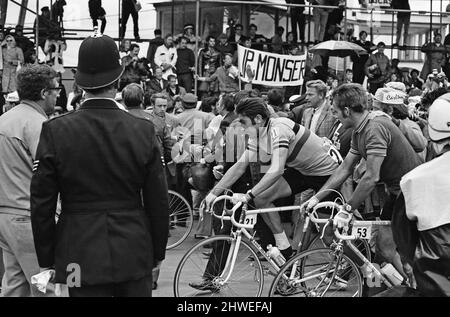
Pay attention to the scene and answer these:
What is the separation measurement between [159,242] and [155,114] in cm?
663

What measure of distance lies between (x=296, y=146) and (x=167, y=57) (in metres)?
10.3

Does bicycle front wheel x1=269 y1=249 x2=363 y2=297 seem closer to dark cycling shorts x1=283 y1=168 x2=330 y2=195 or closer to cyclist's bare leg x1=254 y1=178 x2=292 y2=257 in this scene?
cyclist's bare leg x1=254 y1=178 x2=292 y2=257

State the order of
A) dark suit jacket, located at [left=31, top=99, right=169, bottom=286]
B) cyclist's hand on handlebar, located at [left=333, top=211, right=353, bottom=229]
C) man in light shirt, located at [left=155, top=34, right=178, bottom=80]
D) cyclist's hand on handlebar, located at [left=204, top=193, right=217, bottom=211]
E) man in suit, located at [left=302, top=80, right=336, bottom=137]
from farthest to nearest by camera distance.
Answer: man in light shirt, located at [left=155, top=34, right=178, bottom=80]
man in suit, located at [left=302, top=80, right=336, bottom=137]
cyclist's hand on handlebar, located at [left=204, top=193, right=217, bottom=211]
cyclist's hand on handlebar, located at [left=333, top=211, right=353, bottom=229]
dark suit jacket, located at [left=31, top=99, right=169, bottom=286]

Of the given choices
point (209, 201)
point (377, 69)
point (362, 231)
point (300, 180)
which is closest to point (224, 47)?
point (377, 69)

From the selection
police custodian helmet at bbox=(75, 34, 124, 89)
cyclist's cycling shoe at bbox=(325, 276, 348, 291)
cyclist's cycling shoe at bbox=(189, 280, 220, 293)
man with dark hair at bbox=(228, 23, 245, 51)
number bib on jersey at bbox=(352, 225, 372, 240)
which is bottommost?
cyclist's cycling shoe at bbox=(189, 280, 220, 293)

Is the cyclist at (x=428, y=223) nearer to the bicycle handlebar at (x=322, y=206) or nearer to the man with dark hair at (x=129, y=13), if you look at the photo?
the bicycle handlebar at (x=322, y=206)

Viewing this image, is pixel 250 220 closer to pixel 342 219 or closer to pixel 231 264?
pixel 231 264

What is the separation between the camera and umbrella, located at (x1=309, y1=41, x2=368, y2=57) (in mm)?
17094

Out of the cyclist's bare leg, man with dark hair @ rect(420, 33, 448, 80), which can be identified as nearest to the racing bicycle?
the cyclist's bare leg

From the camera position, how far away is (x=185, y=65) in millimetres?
17562

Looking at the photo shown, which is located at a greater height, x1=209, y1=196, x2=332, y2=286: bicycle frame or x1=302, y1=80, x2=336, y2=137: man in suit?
x1=302, y1=80, x2=336, y2=137: man in suit

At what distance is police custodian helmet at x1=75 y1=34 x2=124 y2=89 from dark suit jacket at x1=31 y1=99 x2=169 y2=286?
14 centimetres

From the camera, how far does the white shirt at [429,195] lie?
426 cm

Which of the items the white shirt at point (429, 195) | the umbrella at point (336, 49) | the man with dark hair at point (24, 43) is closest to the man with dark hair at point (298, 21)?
the umbrella at point (336, 49)
